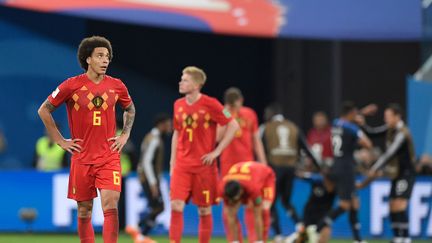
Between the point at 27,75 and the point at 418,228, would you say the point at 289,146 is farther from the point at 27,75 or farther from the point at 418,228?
the point at 27,75

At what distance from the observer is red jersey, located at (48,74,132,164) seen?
34.8 feet

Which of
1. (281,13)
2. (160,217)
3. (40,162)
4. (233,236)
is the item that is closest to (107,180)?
(233,236)

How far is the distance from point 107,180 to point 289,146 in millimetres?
8164

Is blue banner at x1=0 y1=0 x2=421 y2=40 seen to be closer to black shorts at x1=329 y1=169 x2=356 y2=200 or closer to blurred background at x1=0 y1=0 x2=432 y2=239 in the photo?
blurred background at x1=0 y1=0 x2=432 y2=239

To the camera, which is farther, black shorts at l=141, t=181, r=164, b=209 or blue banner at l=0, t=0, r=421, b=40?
blue banner at l=0, t=0, r=421, b=40

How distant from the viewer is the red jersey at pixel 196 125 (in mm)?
13109

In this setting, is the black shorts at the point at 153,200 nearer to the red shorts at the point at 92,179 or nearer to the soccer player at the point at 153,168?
the soccer player at the point at 153,168

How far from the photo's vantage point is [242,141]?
1614 centimetres

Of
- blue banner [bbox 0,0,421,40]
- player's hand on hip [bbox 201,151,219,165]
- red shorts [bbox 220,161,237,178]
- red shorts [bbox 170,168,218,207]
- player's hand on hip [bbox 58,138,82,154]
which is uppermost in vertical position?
blue banner [bbox 0,0,421,40]

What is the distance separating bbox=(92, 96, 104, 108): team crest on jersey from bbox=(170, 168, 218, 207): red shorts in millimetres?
2656

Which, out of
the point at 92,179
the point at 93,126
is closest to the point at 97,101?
the point at 93,126

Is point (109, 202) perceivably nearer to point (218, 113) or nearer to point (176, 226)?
point (176, 226)

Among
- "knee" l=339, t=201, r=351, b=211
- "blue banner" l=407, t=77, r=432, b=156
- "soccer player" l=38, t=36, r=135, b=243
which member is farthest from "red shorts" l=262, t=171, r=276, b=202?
"blue banner" l=407, t=77, r=432, b=156

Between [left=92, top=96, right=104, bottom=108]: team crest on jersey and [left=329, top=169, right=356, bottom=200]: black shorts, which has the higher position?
[left=92, top=96, right=104, bottom=108]: team crest on jersey
